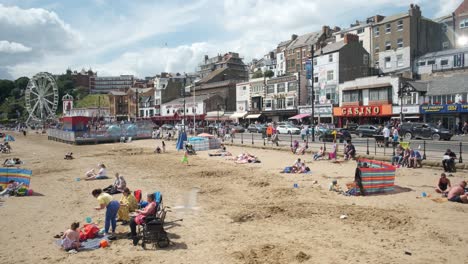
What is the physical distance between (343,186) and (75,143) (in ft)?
133

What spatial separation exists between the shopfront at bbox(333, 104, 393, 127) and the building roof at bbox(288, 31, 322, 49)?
2624cm

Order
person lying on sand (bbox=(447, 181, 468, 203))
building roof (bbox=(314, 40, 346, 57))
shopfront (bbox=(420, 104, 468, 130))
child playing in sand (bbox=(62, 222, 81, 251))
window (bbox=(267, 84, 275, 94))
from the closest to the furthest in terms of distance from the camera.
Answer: child playing in sand (bbox=(62, 222, 81, 251)) → person lying on sand (bbox=(447, 181, 468, 203)) → shopfront (bbox=(420, 104, 468, 130)) → building roof (bbox=(314, 40, 346, 57)) → window (bbox=(267, 84, 275, 94))

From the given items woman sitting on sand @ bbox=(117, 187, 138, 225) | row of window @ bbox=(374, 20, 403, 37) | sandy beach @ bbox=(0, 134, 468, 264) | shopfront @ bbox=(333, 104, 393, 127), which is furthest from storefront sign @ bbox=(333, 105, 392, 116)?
woman sitting on sand @ bbox=(117, 187, 138, 225)

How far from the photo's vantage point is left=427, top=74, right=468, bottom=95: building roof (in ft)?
143

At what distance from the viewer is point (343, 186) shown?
15289mm

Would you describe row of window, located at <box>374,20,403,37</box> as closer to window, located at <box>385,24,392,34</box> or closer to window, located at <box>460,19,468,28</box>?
window, located at <box>385,24,392,34</box>

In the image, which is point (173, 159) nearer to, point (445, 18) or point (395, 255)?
point (395, 255)

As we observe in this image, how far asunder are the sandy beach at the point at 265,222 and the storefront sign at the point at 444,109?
29.1m

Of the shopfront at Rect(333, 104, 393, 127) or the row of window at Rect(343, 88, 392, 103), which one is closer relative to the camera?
the shopfront at Rect(333, 104, 393, 127)

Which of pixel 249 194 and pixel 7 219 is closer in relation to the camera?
pixel 7 219

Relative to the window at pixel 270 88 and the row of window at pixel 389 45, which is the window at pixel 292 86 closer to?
the window at pixel 270 88

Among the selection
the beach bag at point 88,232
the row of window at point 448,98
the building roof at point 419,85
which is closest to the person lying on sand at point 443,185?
the beach bag at point 88,232

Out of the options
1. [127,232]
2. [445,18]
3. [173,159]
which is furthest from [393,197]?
[445,18]

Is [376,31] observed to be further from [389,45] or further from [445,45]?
[445,45]
